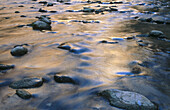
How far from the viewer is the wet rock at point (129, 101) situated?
1.45 meters

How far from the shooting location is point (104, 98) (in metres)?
1.64

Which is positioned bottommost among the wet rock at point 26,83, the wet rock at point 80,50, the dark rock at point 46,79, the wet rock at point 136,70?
the dark rock at point 46,79

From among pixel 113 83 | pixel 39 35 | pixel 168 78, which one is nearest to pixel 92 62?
pixel 113 83

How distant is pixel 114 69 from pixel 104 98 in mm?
711

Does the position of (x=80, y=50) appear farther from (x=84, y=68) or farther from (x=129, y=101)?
(x=129, y=101)

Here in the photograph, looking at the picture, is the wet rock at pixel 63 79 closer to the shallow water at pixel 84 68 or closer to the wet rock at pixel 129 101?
the shallow water at pixel 84 68

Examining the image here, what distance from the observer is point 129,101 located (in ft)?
4.86

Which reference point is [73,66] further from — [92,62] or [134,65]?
[134,65]

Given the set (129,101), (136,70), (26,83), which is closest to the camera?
(129,101)

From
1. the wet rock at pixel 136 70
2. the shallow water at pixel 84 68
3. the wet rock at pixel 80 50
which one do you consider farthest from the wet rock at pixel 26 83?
the wet rock at pixel 136 70

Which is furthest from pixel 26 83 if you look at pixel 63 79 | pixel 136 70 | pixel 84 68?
pixel 136 70

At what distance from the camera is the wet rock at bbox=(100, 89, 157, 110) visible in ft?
4.76

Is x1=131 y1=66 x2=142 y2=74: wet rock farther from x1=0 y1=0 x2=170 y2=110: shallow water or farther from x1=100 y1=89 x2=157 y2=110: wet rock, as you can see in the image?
x1=100 y1=89 x2=157 y2=110: wet rock

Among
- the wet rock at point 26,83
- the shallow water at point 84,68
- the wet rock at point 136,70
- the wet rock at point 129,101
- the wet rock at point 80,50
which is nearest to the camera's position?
the wet rock at point 129,101
